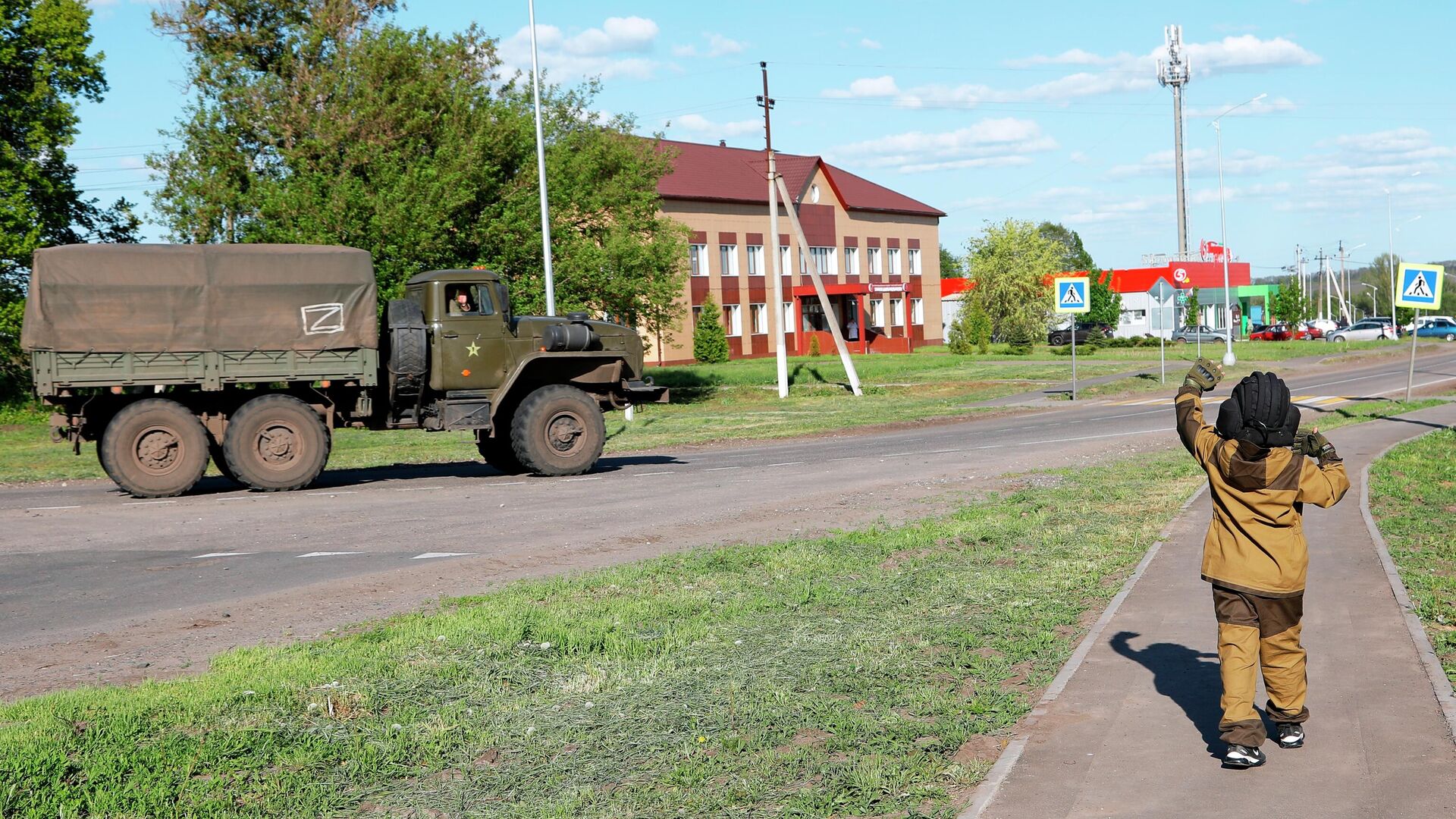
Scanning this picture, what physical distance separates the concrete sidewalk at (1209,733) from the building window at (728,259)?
58.2 m

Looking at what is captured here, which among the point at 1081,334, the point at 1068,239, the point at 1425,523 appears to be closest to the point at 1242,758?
the point at 1425,523

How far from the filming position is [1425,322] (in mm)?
80750

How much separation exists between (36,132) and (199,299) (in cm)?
2322

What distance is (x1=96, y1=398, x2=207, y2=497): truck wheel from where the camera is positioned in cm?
1636

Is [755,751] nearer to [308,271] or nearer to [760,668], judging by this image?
[760,668]

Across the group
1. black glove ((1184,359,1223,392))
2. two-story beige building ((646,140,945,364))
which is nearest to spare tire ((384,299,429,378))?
black glove ((1184,359,1223,392))

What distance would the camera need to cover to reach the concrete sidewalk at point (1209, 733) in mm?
4953

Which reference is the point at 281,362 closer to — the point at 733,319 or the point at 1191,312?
the point at 733,319

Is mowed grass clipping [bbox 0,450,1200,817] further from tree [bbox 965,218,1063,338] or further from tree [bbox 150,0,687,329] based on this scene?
tree [bbox 965,218,1063,338]

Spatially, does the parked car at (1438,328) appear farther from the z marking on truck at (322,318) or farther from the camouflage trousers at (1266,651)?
the camouflage trousers at (1266,651)

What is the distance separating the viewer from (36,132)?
35344mm

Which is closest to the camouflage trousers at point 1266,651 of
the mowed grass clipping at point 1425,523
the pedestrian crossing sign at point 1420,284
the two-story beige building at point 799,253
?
the mowed grass clipping at point 1425,523

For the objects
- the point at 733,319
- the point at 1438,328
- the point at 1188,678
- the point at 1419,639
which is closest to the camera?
the point at 1188,678

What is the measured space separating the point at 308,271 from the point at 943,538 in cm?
1016
